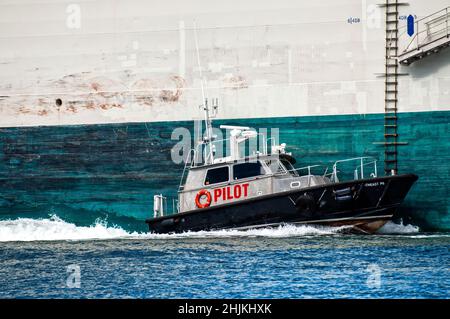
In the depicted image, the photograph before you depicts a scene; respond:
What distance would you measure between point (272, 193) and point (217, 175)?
1.42 meters

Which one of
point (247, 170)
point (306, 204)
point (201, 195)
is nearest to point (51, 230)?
point (201, 195)

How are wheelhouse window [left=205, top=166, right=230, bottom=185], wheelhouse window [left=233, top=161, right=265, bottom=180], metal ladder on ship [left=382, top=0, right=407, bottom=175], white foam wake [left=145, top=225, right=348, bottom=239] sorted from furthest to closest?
metal ladder on ship [left=382, top=0, right=407, bottom=175], wheelhouse window [left=205, top=166, right=230, bottom=185], wheelhouse window [left=233, top=161, right=265, bottom=180], white foam wake [left=145, top=225, right=348, bottom=239]

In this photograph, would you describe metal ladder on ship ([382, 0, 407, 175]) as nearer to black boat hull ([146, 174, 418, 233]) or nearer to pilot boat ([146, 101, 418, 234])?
pilot boat ([146, 101, 418, 234])

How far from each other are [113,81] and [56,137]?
2.02 meters

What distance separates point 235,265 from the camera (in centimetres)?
1608

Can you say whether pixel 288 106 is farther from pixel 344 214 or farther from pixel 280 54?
pixel 344 214

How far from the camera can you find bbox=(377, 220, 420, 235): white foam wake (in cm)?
2111

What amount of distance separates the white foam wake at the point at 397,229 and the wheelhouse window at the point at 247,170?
295cm

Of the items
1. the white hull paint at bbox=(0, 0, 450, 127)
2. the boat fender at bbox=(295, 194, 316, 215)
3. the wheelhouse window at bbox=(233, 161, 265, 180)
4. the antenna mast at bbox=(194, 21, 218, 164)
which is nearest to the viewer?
the boat fender at bbox=(295, 194, 316, 215)

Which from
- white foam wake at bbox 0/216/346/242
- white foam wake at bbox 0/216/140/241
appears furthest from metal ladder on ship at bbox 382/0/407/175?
white foam wake at bbox 0/216/140/241

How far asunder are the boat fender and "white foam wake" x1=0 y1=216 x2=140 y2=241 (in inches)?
178

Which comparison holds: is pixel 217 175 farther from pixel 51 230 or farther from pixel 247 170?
pixel 51 230

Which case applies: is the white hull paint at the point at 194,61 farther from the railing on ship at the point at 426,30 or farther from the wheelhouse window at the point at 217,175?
the wheelhouse window at the point at 217,175

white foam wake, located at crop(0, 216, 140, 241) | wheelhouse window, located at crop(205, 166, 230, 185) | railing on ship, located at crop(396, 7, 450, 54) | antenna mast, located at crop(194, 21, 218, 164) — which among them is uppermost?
railing on ship, located at crop(396, 7, 450, 54)
